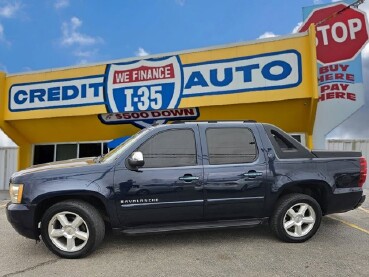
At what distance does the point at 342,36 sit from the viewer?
12336 millimetres

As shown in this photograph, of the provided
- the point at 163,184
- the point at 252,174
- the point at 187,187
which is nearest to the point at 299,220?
the point at 252,174

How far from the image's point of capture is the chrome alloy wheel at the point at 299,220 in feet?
16.0

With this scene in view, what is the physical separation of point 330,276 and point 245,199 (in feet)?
4.64

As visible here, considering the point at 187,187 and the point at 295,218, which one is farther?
the point at 295,218

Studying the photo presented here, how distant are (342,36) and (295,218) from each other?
9.95 metres

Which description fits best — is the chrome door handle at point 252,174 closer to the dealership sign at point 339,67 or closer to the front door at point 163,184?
the front door at point 163,184

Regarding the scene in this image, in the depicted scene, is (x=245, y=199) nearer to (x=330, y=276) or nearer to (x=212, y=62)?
(x=330, y=276)

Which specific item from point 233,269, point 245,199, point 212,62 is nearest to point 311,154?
point 245,199

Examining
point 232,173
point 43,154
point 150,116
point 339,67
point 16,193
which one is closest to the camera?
point 16,193

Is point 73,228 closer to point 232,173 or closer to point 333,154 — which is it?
point 232,173

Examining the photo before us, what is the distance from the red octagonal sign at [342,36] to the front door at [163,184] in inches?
387

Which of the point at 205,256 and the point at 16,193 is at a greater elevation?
the point at 16,193

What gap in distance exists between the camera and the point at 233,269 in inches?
154

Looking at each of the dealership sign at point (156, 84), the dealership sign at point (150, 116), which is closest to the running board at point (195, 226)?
the dealership sign at point (156, 84)
